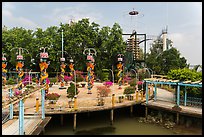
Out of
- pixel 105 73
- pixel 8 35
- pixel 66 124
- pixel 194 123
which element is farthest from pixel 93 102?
pixel 8 35

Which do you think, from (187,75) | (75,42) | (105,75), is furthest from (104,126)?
(75,42)

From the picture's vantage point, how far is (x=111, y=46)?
31.1 metres

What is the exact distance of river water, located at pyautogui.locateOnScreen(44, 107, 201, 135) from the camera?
1170 cm

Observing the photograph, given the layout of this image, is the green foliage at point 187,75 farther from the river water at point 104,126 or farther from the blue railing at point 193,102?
the river water at point 104,126

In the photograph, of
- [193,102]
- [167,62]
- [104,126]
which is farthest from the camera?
[167,62]

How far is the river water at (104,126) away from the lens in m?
11.7

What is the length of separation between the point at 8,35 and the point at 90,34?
12822 mm

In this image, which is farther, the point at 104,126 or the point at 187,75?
the point at 187,75

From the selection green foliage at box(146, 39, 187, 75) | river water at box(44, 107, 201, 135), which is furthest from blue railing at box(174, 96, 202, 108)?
green foliage at box(146, 39, 187, 75)

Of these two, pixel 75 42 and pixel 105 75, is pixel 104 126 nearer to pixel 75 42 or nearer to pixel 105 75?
pixel 105 75

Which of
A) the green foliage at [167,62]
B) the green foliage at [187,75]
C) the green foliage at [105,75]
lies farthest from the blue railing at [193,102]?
the green foliage at [105,75]

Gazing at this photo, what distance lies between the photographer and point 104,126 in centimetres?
1286

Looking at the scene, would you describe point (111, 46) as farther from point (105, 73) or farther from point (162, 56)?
point (162, 56)

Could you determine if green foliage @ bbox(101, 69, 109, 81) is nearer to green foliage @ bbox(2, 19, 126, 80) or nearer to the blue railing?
green foliage @ bbox(2, 19, 126, 80)
